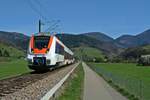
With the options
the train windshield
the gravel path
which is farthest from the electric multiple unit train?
the gravel path

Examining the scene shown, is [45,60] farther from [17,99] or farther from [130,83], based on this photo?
[17,99]

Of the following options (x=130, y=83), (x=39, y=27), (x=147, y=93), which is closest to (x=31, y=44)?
(x=39, y=27)

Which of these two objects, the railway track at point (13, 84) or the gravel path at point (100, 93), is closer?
the gravel path at point (100, 93)

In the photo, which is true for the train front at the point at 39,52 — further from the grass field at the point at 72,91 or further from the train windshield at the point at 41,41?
the grass field at the point at 72,91

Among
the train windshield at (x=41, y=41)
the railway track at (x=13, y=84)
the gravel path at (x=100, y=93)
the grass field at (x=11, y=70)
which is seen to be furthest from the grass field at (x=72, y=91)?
the train windshield at (x=41, y=41)

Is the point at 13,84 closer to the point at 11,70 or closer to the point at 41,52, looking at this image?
the point at 41,52

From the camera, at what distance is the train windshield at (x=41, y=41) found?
3938cm

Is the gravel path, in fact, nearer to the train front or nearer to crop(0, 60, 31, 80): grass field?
crop(0, 60, 31, 80): grass field

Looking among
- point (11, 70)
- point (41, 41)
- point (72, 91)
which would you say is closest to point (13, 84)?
point (72, 91)

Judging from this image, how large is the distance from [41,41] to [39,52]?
1.52 meters

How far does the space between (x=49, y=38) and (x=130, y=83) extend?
67.7 ft

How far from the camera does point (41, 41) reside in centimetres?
3969

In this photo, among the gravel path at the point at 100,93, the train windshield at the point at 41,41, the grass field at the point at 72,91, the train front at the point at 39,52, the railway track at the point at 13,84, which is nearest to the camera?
the grass field at the point at 72,91

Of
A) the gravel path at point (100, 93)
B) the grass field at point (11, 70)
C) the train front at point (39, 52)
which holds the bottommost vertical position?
the gravel path at point (100, 93)
